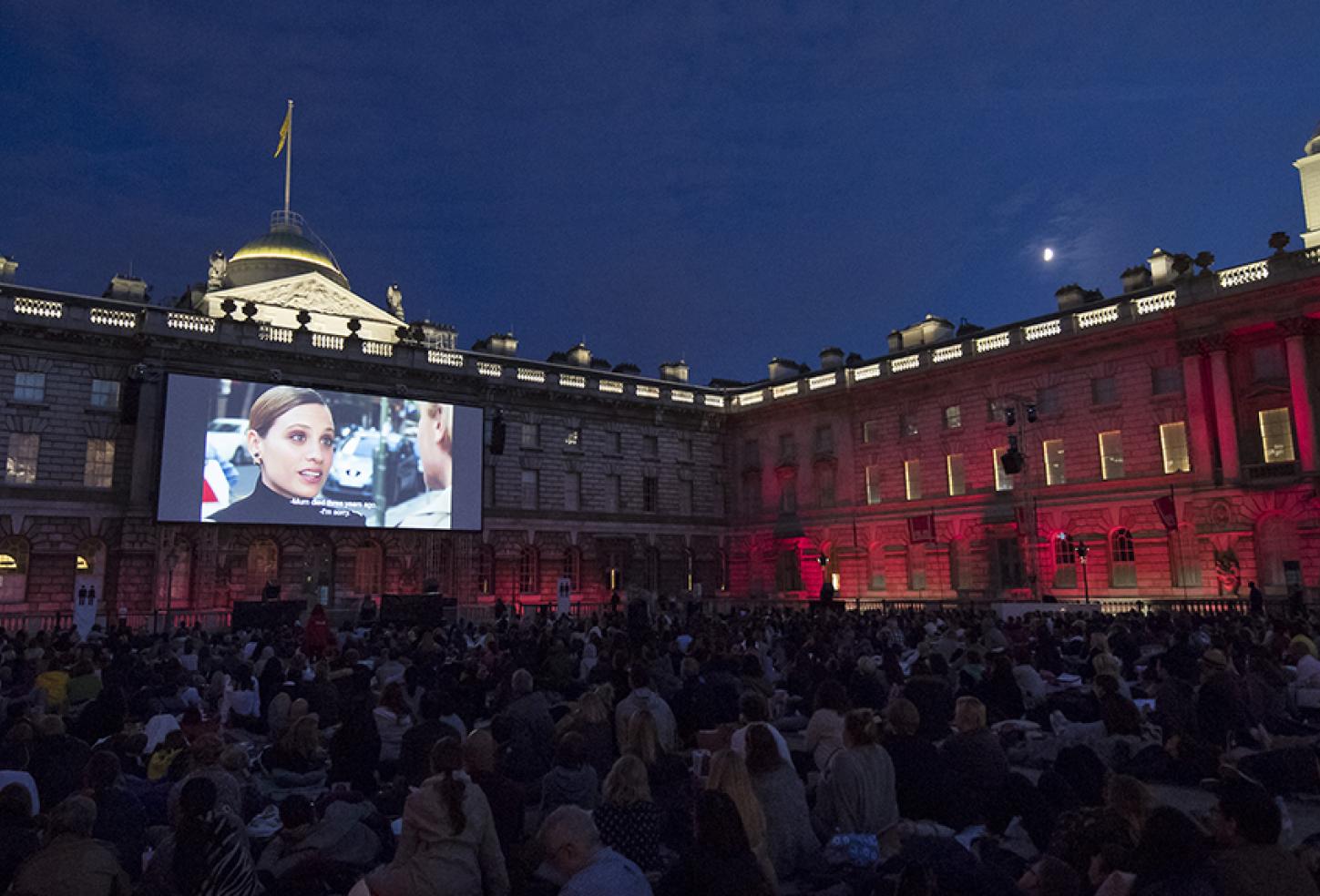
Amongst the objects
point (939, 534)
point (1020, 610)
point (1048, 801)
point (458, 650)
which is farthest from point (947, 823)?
point (939, 534)

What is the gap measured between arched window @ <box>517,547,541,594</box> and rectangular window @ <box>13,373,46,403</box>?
2115 centimetres

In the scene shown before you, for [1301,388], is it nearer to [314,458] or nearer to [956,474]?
[956,474]

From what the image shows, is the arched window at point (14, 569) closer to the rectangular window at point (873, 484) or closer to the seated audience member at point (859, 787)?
the seated audience member at point (859, 787)

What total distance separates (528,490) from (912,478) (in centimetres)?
1909

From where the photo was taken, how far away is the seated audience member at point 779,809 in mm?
6559

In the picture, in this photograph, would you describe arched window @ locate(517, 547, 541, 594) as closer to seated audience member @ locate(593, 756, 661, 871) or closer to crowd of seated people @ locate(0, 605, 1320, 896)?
crowd of seated people @ locate(0, 605, 1320, 896)

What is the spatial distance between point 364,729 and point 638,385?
41946mm

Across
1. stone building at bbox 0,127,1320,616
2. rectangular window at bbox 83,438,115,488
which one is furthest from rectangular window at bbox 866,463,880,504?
rectangular window at bbox 83,438,115,488

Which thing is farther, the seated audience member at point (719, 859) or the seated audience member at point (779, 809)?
the seated audience member at point (779, 809)

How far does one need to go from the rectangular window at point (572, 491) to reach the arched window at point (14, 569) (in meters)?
22.8

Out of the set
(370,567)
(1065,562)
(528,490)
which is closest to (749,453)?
(528,490)

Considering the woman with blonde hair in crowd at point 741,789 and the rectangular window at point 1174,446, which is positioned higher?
the rectangular window at point 1174,446

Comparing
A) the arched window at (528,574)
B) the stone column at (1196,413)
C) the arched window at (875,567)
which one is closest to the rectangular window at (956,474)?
the arched window at (875,567)

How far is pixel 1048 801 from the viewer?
22.6 feet
